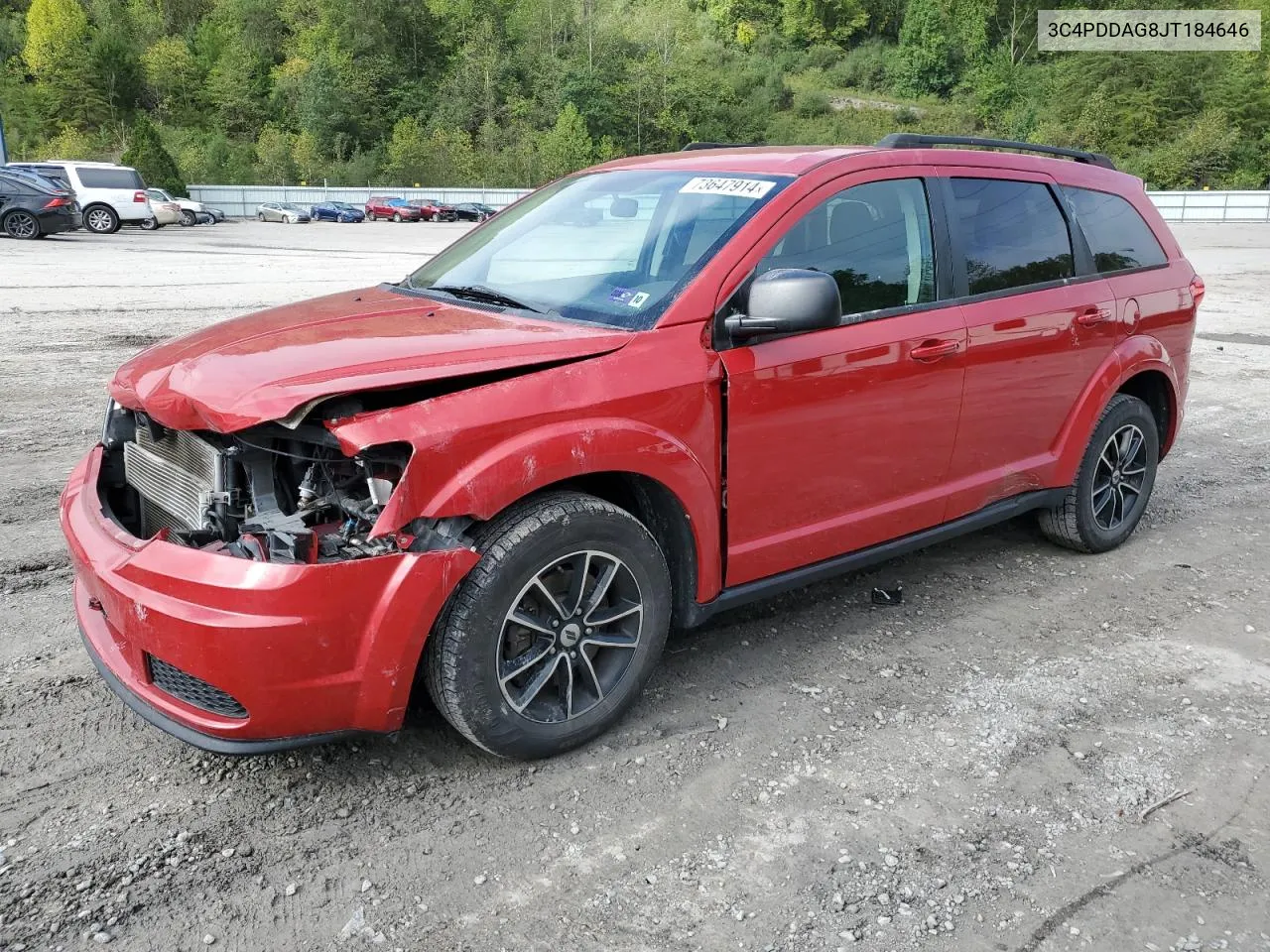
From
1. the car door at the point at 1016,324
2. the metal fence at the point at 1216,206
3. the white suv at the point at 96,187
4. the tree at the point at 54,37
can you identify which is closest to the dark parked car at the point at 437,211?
the white suv at the point at 96,187

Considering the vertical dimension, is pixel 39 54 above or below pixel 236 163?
above

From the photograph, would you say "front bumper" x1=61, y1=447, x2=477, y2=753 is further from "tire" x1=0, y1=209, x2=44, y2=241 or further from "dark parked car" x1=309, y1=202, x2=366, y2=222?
"dark parked car" x1=309, y1=202, x2=366, y2=222

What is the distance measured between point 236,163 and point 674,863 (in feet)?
269

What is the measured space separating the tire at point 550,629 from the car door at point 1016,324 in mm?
1613

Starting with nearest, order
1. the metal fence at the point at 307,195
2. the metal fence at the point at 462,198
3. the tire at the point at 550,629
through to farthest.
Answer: the tire at the point at 550,629 < the metal fence at the point at 462,198 < the metal fence at the point at 307,195

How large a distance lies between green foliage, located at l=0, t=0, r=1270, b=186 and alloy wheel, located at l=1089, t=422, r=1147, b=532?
59060 millimetres

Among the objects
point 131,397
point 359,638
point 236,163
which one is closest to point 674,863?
point 359,638

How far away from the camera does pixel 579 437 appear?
9.68ft

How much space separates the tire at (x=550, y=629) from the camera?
284 cm

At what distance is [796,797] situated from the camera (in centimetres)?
299

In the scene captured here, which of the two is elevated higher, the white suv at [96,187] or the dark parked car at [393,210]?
the white suv at [96,187]

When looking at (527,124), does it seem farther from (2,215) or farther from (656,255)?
(656,255)

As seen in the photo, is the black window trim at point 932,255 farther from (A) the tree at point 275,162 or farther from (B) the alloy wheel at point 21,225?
(A) the tree at point 275,162

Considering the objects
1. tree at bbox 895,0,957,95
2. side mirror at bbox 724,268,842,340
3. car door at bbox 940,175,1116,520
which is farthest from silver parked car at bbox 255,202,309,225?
tree at bbox 895,0,957,95
